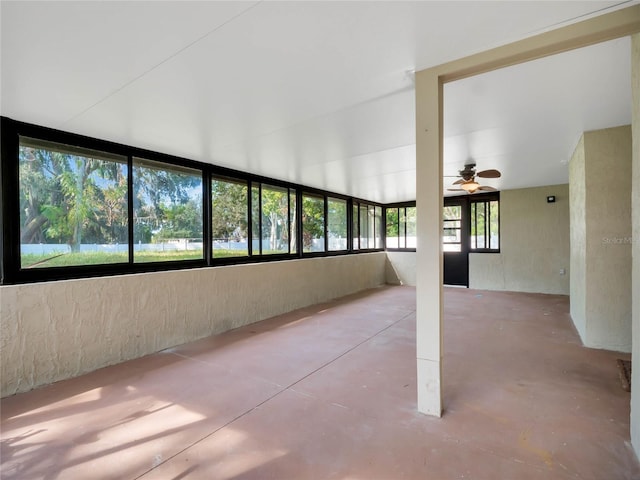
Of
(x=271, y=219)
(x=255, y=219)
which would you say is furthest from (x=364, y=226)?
(x=255, y=219)

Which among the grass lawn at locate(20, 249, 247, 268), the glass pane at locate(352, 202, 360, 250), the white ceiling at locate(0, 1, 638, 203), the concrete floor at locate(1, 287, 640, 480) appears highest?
the white ceiling at locate(0, 1, 638, 203)

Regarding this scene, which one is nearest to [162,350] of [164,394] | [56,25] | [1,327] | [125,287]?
[125,287]

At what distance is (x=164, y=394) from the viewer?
259 centimetres

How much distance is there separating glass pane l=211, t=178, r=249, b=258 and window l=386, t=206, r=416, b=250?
5.62m

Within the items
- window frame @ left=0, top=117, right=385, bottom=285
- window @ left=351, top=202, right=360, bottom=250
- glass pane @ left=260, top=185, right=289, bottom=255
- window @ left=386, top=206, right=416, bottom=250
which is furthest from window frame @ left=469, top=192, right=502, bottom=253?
window frame @ left=0, top=117, right=385, bottom=285

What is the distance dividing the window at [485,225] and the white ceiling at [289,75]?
410 cm

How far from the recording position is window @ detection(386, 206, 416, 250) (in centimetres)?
909

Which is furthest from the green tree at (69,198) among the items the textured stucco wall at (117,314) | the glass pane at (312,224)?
the glass pane at (312,224)

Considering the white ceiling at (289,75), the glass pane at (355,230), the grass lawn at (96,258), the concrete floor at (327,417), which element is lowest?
the concrete floor at (327,417)

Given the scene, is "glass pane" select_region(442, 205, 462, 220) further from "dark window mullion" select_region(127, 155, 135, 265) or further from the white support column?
"dark window mullion" select_region(127, 155, 135, 265)

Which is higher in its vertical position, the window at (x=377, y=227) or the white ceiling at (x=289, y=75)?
the white ceiling at (x=289, y=75)

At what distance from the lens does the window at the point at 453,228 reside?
321 inches

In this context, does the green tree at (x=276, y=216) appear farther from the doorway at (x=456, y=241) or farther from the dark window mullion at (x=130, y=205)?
the doorway at (x=456, y=241)

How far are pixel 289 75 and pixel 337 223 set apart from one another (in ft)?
18.2
